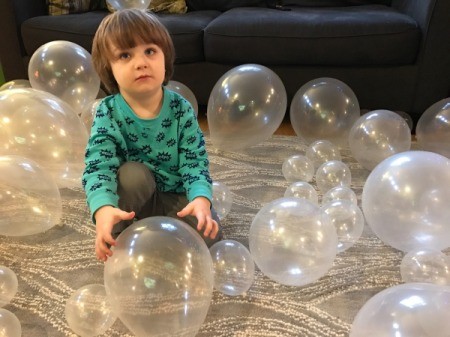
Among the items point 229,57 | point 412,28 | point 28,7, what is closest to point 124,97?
point 229,57

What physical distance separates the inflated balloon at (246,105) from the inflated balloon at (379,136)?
10.9 inches

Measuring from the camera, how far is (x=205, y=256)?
0.82m

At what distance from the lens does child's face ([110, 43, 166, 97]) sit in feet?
3.07

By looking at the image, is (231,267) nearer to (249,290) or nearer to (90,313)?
(249,290)

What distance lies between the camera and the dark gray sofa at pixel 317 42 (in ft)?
5.67

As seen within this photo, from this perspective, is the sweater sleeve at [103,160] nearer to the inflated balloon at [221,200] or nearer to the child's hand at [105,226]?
the child's hand at [105,226]

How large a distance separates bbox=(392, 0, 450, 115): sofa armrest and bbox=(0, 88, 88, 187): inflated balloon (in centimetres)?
132

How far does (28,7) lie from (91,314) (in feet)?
5.66

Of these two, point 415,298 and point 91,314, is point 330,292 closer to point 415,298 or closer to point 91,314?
point 415,298

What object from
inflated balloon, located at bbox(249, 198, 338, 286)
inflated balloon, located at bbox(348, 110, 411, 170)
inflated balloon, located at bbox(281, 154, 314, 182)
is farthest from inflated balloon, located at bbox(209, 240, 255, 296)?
inflated balloon, located at bbox(348, 110, 411, 170)

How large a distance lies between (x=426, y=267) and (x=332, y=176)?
446 millimetres

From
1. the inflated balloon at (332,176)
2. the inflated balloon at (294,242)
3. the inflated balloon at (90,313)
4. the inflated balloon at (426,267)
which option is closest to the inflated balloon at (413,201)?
the inflated balloon at (426,267)

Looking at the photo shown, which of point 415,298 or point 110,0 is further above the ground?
point 110,0

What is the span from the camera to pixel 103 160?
0.98 meters
